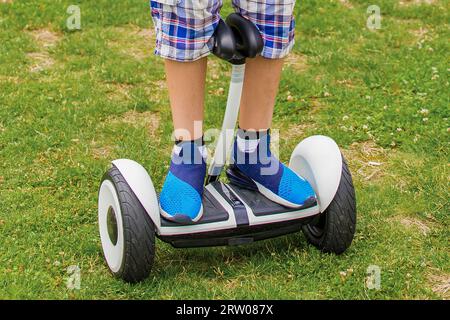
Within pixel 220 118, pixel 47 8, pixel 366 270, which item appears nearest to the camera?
pixel 366 270

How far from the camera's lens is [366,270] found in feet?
9.05

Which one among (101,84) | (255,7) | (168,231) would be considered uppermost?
(255,7)

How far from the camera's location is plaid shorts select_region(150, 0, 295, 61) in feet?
8.00

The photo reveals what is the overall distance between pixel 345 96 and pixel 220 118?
2.14 feet

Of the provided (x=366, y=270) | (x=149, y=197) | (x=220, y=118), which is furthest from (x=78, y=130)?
(x=366, y=270)

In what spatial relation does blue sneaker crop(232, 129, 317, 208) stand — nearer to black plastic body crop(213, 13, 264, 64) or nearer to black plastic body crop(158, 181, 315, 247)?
black plastic body crop(158, 181, 315, 247)

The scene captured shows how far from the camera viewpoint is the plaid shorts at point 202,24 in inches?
96.0

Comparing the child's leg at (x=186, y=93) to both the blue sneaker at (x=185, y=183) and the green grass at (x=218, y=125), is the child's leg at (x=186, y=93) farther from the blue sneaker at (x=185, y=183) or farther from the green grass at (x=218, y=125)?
the green grass at (x=218, y=125)

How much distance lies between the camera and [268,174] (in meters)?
2.77

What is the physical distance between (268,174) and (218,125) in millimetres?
1127

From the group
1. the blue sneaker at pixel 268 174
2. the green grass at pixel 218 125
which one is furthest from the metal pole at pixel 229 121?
the green grass at pixel 218 125

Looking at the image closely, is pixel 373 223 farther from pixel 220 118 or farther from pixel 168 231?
pixel 220 118

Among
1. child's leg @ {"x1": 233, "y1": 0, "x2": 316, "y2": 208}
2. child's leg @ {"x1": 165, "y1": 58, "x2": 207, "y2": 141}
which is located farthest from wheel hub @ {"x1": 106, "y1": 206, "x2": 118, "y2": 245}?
child's leg @ {"x1": 233, "y1": 0, "x2": 316, "y2": 208}

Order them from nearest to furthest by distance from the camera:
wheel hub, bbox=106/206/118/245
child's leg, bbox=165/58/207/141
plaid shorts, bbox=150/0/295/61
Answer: plaid shorts, bbox=150/0/295/61
child's leg, bbox=165/58/207/141
wheel hub, bbox=106/206/118/245
